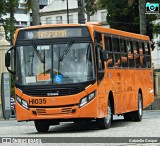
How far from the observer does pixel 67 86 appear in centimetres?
1975

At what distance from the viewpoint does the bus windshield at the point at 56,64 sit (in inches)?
784

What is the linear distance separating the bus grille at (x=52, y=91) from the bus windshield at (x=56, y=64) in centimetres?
21

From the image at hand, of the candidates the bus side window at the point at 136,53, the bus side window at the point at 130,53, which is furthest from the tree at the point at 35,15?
the bus side window at the point at 130,53

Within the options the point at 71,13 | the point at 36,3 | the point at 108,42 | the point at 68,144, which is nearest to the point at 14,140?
the point at 68,144

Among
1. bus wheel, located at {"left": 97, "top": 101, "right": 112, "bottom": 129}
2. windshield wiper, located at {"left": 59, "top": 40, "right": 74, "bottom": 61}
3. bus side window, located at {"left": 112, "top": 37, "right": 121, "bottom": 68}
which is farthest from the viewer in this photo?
bus side window, located at {"left": 112, "top": 37, "right": 121, "bottom": 68}

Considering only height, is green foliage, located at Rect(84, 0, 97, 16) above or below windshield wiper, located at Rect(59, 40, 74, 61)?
below

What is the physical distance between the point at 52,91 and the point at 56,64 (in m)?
0.81

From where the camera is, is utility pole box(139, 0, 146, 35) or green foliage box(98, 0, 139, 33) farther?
green foliage box(98, 0, 139, 33)

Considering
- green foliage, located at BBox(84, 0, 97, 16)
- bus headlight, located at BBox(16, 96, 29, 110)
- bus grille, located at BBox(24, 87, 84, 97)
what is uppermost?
bus grille, located at BBox(24, 87, 84, 97)

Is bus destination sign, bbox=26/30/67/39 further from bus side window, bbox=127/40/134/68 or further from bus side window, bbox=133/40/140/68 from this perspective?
bus side window, bbox=133/40/140/68

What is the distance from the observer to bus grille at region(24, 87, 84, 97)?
19.7 metres

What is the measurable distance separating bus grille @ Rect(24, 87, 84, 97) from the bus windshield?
215 mm

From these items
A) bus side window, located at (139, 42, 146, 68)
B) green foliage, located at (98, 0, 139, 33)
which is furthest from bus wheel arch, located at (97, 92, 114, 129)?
green foliage, located at (98, 0, 139, 33)

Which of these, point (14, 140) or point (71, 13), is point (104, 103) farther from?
point (71, 13)
